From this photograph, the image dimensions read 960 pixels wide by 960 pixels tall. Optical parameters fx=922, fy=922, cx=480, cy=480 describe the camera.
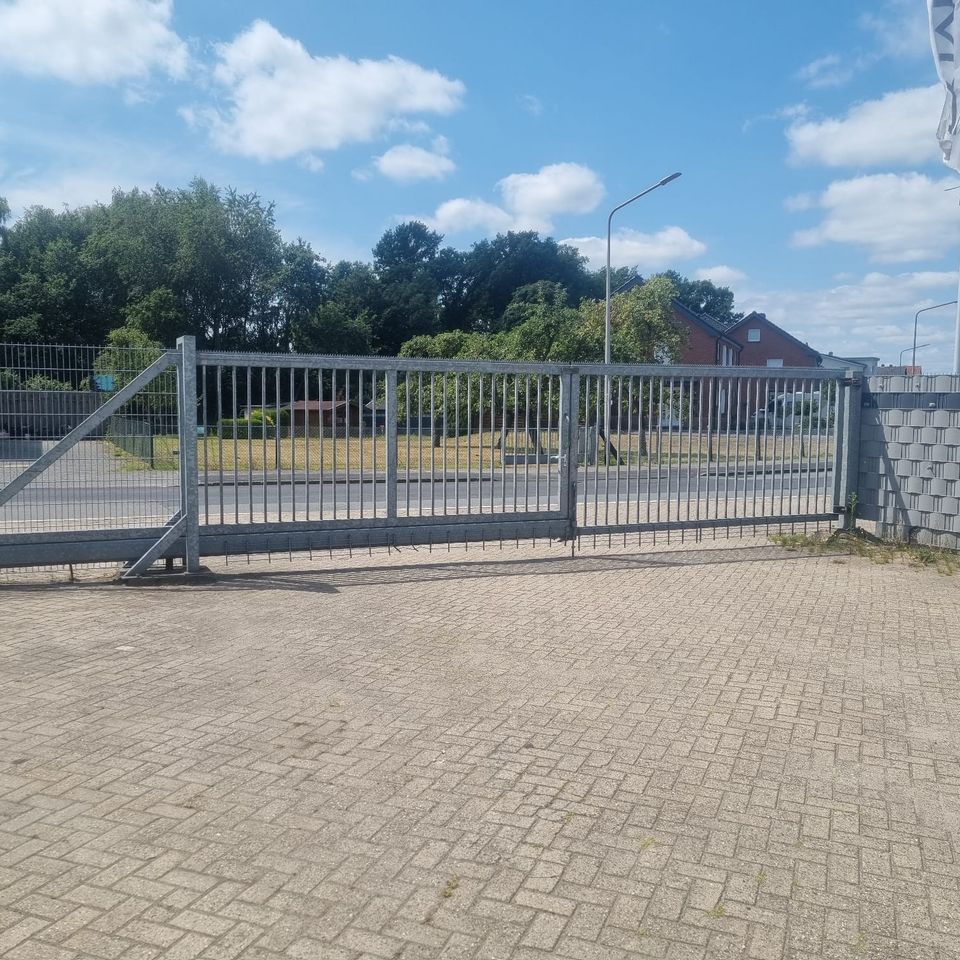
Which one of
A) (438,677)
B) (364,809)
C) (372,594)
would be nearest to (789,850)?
(364,809)

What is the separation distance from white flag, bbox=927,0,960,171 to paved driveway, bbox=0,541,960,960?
8599 millimetres

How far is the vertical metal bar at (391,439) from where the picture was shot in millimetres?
9172

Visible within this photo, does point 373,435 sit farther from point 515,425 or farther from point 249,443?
point 515,425

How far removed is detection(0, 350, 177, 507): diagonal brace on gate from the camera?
8008 millimetres

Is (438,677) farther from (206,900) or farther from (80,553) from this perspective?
(80,553)

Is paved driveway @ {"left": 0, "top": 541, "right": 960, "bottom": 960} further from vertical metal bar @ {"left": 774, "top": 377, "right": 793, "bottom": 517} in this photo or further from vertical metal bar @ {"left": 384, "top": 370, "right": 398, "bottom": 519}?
vertical metal bar @ {"left": 774, "top": 377, "right": 793, "bottom": 517}

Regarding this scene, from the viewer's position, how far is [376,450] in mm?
9188

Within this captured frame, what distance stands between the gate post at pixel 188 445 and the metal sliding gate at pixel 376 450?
2 centimetres

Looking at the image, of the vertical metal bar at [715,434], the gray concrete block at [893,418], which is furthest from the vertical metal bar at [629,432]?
the gray concrete block at [893,418]

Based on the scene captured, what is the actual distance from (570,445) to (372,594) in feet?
9.63

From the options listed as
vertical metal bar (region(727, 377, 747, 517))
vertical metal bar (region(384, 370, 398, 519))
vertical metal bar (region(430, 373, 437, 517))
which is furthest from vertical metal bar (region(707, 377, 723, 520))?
vertical metal bar (region(384, 370, 398, 519))

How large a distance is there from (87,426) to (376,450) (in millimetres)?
2655

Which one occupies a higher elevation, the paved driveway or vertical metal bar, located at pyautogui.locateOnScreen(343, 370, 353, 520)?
vertical metal bar, located at pyautogui.locateOnScreen(343, 370, 353, 520)

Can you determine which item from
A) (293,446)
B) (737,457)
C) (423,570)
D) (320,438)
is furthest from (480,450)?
(737,457)
